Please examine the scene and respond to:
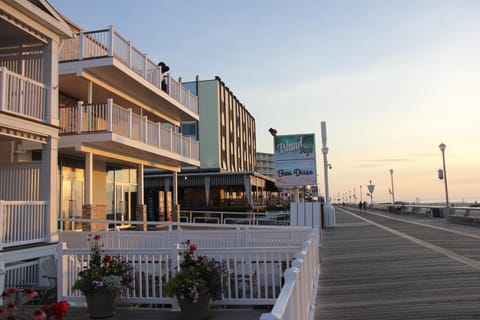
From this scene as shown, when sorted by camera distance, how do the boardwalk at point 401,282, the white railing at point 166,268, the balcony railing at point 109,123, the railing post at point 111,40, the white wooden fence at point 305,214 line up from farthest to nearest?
the railing post at point 111,40 < the balcony railing at point 109,123 < the white wooden fence at point 305,214 < the white railing at point 166,268 < the boardwalk at point 401,282

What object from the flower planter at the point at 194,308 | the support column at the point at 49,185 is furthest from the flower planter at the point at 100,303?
the support column at the point at 49,185

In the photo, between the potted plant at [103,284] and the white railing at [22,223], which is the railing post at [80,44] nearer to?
the white railing at [22,223]

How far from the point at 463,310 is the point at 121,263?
551cm

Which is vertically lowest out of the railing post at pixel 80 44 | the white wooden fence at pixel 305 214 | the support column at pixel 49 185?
the white wooden fence at pixel 305 214

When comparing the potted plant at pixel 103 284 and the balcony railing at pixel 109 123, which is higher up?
the balcony railing at pixel 109 123

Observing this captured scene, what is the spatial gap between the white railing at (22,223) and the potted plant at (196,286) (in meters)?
4.73

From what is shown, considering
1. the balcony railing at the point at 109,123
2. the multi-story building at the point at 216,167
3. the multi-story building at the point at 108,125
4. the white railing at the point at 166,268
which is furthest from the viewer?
the multi-story building at the point at 216,167

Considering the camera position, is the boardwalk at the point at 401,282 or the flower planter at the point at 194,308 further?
the flower planter at the point at 194,308

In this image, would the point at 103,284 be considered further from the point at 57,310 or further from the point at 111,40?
the point at 111,40

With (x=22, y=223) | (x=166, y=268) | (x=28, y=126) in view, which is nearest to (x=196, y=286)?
(x=166, y=268)

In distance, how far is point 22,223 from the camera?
10.7 metres

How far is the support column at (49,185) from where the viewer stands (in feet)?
37.8

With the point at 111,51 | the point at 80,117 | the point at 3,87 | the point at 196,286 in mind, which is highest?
the point at 111,51

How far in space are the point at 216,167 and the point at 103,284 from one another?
39.3 m
